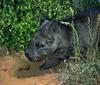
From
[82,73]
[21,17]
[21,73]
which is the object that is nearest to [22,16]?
[21,17]

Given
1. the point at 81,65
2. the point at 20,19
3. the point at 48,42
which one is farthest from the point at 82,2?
the point at 81,65

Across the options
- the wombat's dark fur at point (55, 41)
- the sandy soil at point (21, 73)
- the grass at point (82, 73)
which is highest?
the wombat's dark fur at point (55, 41)

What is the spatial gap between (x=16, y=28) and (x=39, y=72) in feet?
5.48

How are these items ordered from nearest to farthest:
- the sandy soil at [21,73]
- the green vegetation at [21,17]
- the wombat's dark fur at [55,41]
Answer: the sandy soil at [21,73] → the wombat's dark fur at [55,41] → the green vegetation at [21,17]

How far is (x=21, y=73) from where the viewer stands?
7227 mm

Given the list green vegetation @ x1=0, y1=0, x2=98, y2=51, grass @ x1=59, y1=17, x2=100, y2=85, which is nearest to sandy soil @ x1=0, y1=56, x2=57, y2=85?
grass @ x1=59, y1=17, x2=100, y2=85

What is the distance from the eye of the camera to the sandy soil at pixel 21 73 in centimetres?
661

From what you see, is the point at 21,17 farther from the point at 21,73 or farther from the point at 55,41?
the point at 21,73

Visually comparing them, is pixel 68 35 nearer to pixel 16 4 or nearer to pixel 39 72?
pixel 39 72

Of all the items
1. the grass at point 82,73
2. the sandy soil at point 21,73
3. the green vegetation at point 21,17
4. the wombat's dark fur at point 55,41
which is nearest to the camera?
the grass at point 82,73

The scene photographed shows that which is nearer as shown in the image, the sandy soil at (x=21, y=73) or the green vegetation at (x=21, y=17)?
the sandy soil at (x=21, y=73)

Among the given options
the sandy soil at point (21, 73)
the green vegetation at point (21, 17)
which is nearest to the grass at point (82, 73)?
the sandy soil at point (21, 73)

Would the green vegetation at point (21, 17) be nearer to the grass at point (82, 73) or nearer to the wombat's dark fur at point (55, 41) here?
the wombat's dark fur at point (55, 41)

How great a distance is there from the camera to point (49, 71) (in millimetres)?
7090
